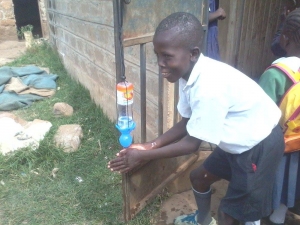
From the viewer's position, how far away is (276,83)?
6.03 ft

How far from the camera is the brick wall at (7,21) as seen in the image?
343 inches

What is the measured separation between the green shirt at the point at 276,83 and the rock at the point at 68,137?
2150mm

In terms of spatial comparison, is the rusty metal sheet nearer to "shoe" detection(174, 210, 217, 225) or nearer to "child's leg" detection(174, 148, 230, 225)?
"child's leg" detection(174, 148, 230, 225)

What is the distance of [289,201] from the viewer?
2.06m

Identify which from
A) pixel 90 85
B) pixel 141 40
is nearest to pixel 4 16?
pixel 90 85

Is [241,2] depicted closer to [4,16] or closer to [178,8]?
[178,8]

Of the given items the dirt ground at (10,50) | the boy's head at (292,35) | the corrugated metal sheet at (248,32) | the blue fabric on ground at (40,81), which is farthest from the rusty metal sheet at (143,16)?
the dirt ground at (10,50)

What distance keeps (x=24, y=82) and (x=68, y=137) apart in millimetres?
2435

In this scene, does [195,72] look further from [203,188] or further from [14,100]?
[14,100]

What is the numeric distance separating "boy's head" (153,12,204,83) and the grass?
4.31 feet

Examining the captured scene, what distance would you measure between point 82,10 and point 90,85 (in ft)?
3.30

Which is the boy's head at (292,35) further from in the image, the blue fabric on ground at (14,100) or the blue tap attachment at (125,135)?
the blue fabric on ground at (14,100)

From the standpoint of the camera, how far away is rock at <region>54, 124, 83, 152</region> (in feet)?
11.0

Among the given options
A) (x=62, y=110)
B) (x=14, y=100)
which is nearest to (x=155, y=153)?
(x=62, y=110)
